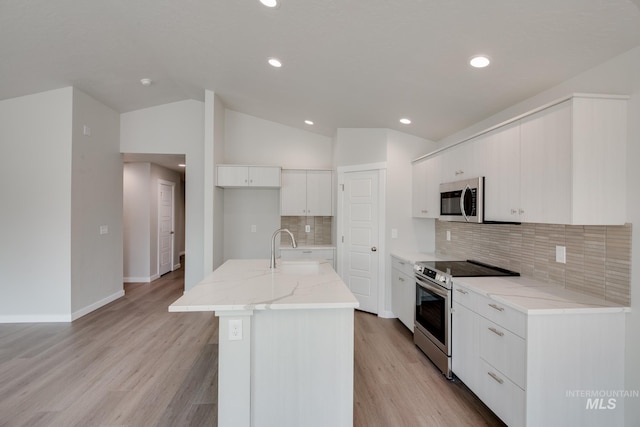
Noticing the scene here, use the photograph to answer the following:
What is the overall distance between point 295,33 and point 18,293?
4629mm

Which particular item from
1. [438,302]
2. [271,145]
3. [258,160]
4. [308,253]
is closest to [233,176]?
[258,160]

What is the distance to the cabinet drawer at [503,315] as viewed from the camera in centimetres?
176

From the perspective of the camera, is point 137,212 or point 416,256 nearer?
point 416,256

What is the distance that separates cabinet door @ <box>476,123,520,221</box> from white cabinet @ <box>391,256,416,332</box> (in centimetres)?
119

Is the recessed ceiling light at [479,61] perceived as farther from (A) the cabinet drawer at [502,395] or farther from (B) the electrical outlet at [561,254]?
(A) the cabinet drawer at [502,395]

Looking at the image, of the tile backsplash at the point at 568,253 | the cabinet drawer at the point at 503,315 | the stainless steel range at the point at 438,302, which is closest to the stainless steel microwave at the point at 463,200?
the tile backsplash at the point at 568,253

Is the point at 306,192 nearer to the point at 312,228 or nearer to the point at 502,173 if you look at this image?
the point at 312,228

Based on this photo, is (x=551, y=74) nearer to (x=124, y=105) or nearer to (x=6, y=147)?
(x=124, y=105)

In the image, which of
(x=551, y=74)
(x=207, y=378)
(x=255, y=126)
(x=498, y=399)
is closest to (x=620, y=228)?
(x=551, y=74)

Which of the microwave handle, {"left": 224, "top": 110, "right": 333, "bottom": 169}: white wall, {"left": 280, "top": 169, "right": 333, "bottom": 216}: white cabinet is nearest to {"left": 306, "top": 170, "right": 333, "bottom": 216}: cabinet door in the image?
{"left": 280, "top": 169, "right": 333, "bottom": 216}: white cabinet

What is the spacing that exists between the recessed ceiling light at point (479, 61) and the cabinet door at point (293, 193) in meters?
3.00

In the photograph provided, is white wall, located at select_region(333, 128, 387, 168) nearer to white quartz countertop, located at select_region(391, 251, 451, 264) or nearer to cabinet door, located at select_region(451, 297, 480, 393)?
white quartz countertop, located at select_region(391, 251, 451, 264)

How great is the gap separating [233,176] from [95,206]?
198cm

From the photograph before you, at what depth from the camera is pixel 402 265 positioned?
365cm
